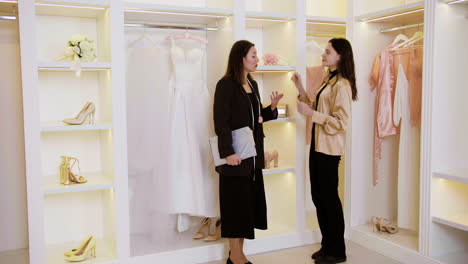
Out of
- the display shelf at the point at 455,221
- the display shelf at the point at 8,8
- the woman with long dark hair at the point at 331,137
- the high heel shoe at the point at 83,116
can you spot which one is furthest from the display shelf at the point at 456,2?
the display shelf at the point at 8,8

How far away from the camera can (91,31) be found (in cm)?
361

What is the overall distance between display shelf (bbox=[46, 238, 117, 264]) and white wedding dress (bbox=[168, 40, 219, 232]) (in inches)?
21.4

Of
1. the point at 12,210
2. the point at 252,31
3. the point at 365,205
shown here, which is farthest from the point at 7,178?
the point at 365,205

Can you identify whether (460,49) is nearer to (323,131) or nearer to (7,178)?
(323,131)

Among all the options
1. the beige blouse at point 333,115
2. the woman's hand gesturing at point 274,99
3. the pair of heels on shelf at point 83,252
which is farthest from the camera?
the woman's hand gesturing at point 274,99

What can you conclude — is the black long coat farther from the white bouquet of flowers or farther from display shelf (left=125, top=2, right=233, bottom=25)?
the white bouquet of flowers

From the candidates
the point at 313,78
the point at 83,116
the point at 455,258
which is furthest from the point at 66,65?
the point at 455,258

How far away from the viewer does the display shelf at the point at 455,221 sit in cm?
309

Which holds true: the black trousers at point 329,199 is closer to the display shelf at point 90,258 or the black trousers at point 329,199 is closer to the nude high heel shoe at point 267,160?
the nude high heel shoe at point 267,160

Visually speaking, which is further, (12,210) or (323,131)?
(12,210)

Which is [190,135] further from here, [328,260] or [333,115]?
[328,260]

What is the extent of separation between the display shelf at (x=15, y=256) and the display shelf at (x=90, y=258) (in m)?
0.19

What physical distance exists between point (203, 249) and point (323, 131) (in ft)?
4.11

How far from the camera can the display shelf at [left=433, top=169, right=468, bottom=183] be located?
309cm
